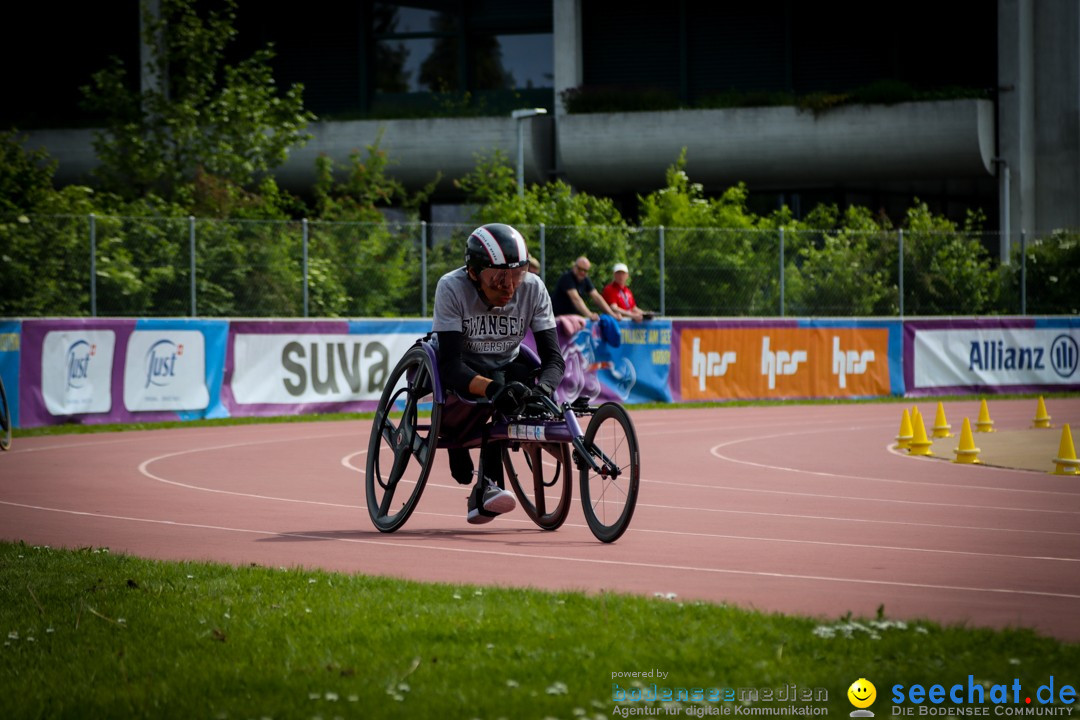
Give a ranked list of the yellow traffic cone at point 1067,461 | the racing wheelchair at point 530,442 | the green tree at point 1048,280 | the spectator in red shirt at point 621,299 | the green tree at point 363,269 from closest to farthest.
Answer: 1. the racing wheelchair at point 530,442
2. the yellow traffic cone at point 1067,461
3. the green tree at point 363,269
4. the spectator in red shirt at point 621,299
5. the green tree at point 1048,280

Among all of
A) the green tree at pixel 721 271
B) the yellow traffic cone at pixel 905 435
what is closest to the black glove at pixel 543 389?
the yellow traffic cone at pixel 905 435

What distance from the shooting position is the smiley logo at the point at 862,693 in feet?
16.5

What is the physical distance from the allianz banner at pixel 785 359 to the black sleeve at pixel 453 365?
16467 millimetres

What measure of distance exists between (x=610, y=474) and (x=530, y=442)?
0.64m

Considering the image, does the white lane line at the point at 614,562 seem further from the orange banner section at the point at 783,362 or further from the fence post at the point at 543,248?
the orange banner section at the point at 783,362

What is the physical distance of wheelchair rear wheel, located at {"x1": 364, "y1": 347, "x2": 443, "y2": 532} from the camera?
9.38 meters

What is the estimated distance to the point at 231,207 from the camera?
1141 inches

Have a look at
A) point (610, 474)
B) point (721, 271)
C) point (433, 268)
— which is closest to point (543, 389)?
point (610, 474)

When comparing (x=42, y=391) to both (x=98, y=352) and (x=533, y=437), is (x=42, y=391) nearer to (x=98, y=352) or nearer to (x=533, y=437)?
(x=98, y=352)

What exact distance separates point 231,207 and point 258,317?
6.91 metres

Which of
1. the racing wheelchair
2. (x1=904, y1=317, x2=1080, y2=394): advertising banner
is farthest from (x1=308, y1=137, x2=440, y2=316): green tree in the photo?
the racing wheelchair

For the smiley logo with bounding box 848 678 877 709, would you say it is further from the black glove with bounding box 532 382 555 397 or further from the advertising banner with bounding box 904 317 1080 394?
the advertising banner with bounding box 904 317 1080 394

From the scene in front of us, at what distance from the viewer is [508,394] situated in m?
9.10

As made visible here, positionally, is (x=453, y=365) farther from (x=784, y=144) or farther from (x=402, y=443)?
(x=784, y=144)
